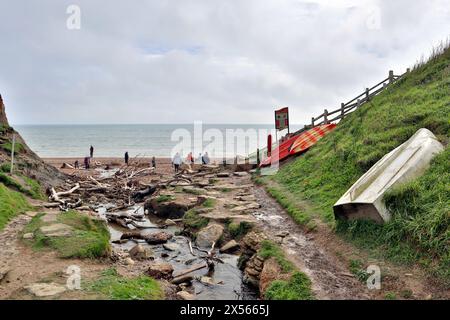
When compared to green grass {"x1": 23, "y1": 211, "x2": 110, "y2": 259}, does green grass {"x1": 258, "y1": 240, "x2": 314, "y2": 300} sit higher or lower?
lower

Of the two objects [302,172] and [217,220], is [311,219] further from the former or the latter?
[302,172]

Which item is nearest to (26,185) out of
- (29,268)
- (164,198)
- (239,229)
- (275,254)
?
(164,198)

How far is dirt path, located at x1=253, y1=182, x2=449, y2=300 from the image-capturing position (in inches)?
300

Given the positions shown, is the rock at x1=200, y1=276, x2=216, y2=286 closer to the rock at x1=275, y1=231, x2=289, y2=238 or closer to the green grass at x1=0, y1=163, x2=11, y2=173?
the rock at x1=275, y1=231, x2=289, y2=238

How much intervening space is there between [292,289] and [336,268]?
184cm

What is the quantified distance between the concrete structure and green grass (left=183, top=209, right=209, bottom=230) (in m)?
6.12

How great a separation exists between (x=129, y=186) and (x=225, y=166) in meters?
8.39

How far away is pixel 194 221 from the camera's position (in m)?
15.7

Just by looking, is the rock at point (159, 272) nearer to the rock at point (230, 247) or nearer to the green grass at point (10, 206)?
the rock at point (230, 247)

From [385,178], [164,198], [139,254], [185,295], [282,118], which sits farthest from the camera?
[282,118]

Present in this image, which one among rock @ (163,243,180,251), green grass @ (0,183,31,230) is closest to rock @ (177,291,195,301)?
rock @ (163,243,180,251)

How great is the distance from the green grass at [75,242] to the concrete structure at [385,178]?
7.84m

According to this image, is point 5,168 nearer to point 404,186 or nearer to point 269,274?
point 269,274
